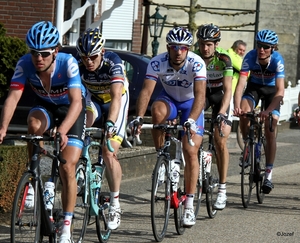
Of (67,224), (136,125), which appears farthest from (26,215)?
(136,125)

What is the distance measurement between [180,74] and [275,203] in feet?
9.29

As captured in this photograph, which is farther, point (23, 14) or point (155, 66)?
point (23, 14)

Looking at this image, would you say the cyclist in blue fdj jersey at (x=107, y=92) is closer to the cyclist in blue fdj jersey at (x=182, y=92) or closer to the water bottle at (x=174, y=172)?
the cyclist in blue fdj jersey at (x=182, y=92)

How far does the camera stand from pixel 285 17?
36.5 m

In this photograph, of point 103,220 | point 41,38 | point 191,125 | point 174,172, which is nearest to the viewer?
point 41,38

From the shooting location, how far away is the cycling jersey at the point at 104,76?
7.85 metres

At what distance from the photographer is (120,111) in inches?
321

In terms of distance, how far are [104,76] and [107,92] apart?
240 millimetres

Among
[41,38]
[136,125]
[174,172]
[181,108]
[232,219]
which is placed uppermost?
[41,38]

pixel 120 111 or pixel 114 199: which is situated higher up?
pixel 120 111

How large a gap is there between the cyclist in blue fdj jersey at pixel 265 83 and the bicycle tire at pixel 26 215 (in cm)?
388

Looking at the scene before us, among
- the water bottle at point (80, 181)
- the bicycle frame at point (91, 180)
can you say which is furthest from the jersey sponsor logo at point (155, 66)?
the water bottle at point (80, 181)

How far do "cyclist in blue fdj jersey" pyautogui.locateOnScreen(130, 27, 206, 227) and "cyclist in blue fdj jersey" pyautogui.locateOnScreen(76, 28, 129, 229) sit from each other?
32 cm

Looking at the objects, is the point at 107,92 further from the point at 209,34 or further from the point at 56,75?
the point at 209,34
